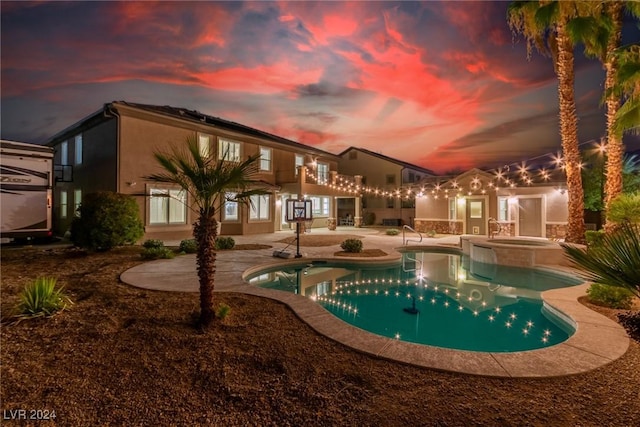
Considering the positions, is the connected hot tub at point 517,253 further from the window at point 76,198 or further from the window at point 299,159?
the window at point 76,198

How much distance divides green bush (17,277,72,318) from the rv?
9.68 meters

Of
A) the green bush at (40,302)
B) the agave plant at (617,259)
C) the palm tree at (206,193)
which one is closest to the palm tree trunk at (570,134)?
the agave plant at (617,259)

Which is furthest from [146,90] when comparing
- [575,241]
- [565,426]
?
[575,241]

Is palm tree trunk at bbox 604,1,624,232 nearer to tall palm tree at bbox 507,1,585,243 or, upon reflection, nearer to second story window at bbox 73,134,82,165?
tall palm tree at bbox 507,1,585,243

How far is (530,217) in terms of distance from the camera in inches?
686

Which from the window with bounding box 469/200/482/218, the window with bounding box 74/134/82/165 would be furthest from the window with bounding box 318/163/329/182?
the window with bounding box 74/134/82/165

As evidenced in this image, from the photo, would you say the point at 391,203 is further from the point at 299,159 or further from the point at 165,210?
the point at 165,210

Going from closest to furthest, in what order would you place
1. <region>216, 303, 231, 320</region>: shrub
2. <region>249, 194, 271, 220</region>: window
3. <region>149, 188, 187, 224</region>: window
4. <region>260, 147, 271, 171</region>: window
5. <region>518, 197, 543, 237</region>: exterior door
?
<region>216, 303, 231, 320</region>: shrub → <region>149, 188, 187, 224</region>: window → <region>518, 197, 543, 237</region>: exterior door → <region>249, 194, 271, 220</region>: window → <region>260, 147, 271, 171</region>: window

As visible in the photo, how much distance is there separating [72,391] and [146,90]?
2131 centimetres

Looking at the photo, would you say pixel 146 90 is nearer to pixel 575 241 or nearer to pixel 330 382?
pixel 330 382

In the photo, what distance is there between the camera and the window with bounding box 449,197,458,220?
1998cm

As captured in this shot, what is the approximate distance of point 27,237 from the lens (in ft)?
39.0

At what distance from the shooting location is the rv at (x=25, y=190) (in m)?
11.1

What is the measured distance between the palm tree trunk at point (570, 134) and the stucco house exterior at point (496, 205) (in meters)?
3.43
